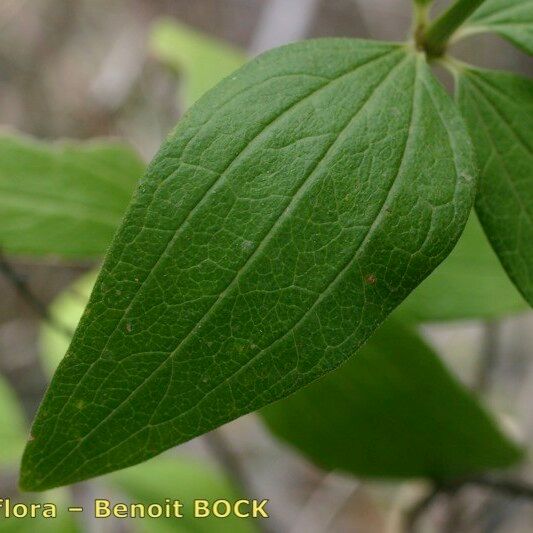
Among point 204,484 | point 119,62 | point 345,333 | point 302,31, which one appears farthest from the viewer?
point 119,62

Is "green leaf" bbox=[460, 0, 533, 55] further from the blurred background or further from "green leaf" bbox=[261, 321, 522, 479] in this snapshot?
the blurred background

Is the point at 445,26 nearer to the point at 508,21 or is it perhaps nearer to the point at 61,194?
the point at 508,21

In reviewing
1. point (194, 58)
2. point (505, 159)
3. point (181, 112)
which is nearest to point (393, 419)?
point (505, 159)

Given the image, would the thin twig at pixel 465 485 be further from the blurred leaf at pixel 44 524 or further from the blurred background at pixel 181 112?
the blurred leaf at pixel 44 524

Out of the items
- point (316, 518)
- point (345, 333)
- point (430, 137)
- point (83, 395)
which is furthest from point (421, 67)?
point (316, 518)

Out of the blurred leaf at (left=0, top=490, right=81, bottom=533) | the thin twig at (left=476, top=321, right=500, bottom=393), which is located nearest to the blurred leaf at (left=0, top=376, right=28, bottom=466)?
the blurred leaf at (left=0, top=490, right=81, bottom=533)

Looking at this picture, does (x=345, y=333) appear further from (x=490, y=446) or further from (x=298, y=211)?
(x=490, y=446)

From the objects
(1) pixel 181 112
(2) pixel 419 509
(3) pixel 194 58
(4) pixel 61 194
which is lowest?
(2) pixel 419 509
